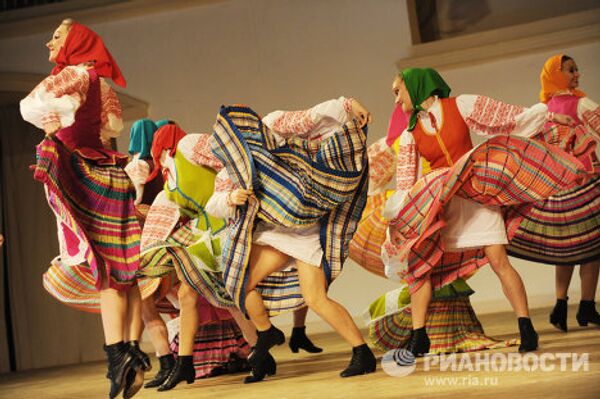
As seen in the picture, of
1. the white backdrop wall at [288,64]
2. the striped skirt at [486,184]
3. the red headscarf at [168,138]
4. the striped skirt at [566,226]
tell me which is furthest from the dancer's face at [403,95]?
the white backdrop wall at [288,64]

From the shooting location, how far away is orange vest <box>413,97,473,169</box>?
12.7 ft

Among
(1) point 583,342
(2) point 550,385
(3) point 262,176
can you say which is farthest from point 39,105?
(1) point 583,342

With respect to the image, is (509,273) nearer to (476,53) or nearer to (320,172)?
(320,172)

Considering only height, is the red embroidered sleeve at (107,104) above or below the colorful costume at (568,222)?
above

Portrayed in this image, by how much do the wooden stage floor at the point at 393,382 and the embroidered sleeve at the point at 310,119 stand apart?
0.98 meters

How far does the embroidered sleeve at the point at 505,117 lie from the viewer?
369cm

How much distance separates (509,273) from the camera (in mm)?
3588

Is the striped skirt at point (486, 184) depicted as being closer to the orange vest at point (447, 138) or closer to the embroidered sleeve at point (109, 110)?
the orange vest at point (447, 138)

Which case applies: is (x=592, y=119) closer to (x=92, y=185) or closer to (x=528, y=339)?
(x=528, y=339)

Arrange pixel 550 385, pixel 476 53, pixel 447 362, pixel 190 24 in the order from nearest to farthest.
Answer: pixel 550 385 → pixel 447 362 → pixel 476 53 → pixel 190 24

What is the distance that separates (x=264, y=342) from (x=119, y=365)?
0.63 meters

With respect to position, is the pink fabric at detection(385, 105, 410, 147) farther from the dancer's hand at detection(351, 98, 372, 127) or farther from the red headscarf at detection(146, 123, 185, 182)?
the dancer's hand at detection(351, 98, 372, 127)

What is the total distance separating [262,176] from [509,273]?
3.46ft

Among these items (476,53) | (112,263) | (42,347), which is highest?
(476,53)
